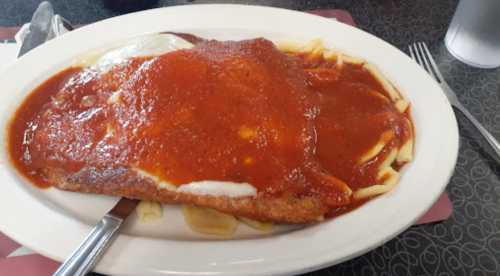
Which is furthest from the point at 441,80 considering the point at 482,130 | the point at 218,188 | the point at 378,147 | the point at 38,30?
the point at 38,30

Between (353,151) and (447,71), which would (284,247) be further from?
(447,71)

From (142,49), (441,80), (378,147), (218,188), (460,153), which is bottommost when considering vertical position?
(460,153)

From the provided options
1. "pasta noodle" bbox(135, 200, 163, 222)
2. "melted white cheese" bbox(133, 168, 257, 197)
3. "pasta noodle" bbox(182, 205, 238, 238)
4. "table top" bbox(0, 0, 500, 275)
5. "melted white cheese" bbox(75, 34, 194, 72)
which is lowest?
"table top" bbox(0, 0, 500, 275)

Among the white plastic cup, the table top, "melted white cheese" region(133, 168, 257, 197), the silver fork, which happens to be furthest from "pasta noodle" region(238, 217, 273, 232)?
the white plastic cup

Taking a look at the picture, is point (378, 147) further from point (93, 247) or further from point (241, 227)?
point (93, 247)

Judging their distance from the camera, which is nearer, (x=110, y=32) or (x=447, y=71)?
(x=110, y=32)

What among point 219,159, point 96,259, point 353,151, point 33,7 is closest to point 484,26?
point 353,151

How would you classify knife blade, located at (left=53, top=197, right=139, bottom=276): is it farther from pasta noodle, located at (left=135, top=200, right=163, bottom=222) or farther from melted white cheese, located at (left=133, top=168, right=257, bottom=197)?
melted white cheese, located at (left=133, top=168, right=257, bottom=197)
